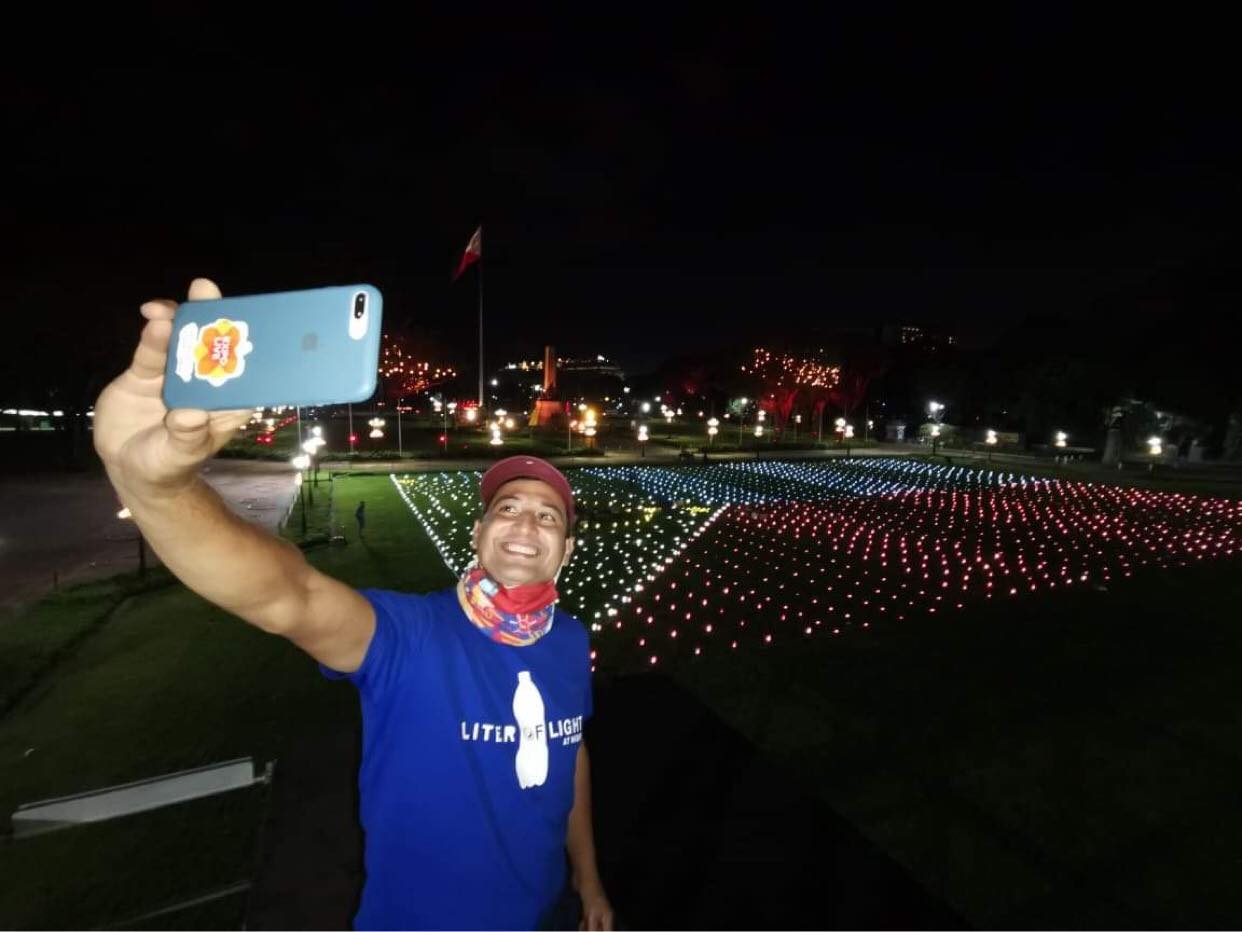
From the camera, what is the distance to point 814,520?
17.5m

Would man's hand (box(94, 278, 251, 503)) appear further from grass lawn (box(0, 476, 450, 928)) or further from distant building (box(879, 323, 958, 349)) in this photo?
distant building (box(879, 323, 958, 349))

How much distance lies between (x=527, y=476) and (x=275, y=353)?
110cm

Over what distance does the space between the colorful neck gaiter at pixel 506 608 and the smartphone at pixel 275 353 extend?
0.93 m

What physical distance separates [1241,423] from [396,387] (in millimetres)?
55961

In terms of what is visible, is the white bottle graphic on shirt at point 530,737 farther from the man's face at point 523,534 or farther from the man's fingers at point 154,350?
the man's fingers at point 154,350

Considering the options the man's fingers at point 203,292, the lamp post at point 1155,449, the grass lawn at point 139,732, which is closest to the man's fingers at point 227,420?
the man's fingers at point 203,292

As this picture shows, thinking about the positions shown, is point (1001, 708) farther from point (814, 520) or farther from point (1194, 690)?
point (814, 520)

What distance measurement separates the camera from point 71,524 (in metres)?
15.3

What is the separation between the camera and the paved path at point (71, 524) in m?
11.1

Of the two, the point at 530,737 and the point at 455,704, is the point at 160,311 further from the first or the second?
the point at 530,737

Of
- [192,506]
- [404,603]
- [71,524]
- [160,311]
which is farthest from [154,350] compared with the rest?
[71,524]

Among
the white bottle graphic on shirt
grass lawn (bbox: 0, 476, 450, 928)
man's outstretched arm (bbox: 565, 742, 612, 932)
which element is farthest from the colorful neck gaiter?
grass lawn (bbox: 0, 476, 450, 928)

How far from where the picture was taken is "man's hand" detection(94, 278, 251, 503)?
1336mm

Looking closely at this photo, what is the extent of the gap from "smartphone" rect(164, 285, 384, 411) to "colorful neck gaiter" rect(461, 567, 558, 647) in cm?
93
